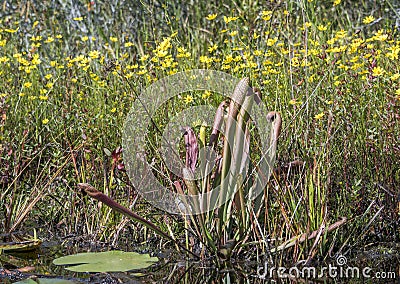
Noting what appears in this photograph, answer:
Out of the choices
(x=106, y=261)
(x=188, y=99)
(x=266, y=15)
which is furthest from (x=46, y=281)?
(x=266, y=15)

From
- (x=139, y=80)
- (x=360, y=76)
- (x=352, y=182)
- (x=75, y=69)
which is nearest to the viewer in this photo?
(x=352, y=182)

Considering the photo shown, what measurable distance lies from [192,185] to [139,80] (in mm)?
1234

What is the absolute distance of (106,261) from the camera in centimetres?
245

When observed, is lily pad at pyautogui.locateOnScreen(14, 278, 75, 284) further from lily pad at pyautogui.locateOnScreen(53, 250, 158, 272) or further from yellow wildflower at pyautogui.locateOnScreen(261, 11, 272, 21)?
yellow wildflower at pyautogui.locateOnScreen(261, 11, 272, 21)

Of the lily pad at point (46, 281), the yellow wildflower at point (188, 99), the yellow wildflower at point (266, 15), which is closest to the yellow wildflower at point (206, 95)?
the yellow wildflower at point (188, 99)

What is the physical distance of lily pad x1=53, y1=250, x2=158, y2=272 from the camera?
2.37 metres

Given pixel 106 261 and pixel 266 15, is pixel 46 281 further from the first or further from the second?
pixel 266 15

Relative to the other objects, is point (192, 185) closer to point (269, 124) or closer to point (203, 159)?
point (203, 159)

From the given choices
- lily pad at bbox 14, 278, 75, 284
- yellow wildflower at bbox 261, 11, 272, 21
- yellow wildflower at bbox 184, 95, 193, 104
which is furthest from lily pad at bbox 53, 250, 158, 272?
yellow wildflower at bbox 261, 11, 272, 21

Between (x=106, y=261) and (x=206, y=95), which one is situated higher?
(x=206, y=95)

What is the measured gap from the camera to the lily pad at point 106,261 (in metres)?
2.37

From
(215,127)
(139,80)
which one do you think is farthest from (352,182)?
(139,80)

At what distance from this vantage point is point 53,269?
2436mm

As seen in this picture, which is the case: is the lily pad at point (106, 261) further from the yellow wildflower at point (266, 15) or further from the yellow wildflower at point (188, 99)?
the yellow wildflower at point (266, 15)
